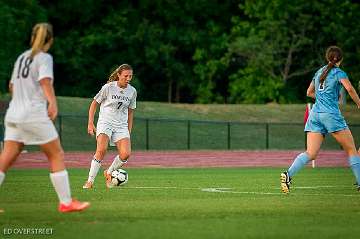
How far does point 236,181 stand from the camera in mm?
22688

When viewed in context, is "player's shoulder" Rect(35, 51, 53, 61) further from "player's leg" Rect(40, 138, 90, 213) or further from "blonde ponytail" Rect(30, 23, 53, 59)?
"player's leg" Rect(40, 138, 90, 213)

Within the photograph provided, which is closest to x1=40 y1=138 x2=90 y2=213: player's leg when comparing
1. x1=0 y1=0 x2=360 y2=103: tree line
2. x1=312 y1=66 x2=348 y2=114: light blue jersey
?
x1=312 y1=66 x2=348 y2=114: light blue jersey

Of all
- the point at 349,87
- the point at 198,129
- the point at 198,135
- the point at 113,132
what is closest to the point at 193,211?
the point at 349,87

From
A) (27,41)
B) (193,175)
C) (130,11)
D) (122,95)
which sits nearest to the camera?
(122,95)

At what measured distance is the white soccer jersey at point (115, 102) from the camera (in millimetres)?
19688

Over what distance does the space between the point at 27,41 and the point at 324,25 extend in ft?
57.0

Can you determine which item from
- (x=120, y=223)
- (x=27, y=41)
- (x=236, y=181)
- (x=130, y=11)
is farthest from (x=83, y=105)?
(x=120, y=223)

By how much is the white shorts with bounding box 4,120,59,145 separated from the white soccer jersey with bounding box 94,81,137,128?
640cm

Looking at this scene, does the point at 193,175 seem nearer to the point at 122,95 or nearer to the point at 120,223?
the point at 122,95

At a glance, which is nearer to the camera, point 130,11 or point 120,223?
point 120,223

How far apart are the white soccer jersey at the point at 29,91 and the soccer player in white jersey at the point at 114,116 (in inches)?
249

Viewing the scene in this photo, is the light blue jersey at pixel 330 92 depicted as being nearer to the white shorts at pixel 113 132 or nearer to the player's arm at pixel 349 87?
the player's arm at pixel 349 87

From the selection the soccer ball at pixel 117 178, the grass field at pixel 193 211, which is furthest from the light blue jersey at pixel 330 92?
the soccer ball at pixel 117 178

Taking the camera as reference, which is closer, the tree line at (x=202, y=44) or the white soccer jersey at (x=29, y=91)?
the white soccer jersey at (x=29, y=91)
